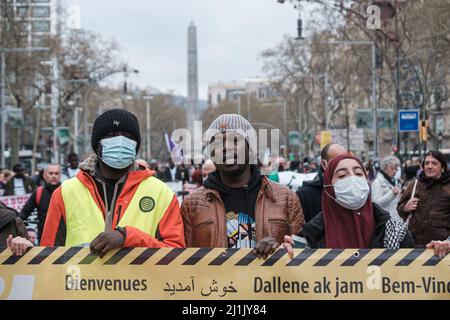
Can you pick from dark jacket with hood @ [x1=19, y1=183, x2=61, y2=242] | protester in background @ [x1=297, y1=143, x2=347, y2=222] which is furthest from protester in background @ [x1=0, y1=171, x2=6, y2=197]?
protester in background @ [x1=297, y1=143, x2=347, y2=222]

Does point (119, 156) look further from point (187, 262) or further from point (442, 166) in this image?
point (442, 166)

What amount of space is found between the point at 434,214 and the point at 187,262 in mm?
4360

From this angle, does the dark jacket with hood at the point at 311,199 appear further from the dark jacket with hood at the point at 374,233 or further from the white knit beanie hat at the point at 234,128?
the dark jacket with hood at the point at 374,233

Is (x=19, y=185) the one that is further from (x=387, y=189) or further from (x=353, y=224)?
(x=353, y=224)

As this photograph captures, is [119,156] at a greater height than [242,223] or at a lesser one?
greater

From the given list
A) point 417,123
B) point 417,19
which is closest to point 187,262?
point 417,123

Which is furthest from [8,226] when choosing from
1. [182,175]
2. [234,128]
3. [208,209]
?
[182,175]

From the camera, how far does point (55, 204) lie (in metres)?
4.86

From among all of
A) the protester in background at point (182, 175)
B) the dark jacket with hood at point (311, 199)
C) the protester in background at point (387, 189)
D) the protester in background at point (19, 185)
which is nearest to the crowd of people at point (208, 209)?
the dark jacket with hood at point (311, 199)

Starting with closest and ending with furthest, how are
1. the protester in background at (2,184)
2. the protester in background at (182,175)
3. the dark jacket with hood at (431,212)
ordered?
1. the dark jacket with hood at (431,212)
2. the protester in background at (2,184)
3. the protester in background at (182,175)

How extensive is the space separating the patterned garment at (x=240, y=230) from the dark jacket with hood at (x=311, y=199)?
87.8 inches

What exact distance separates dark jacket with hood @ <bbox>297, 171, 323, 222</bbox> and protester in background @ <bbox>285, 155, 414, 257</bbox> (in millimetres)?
2446

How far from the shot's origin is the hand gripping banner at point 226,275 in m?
4.30
